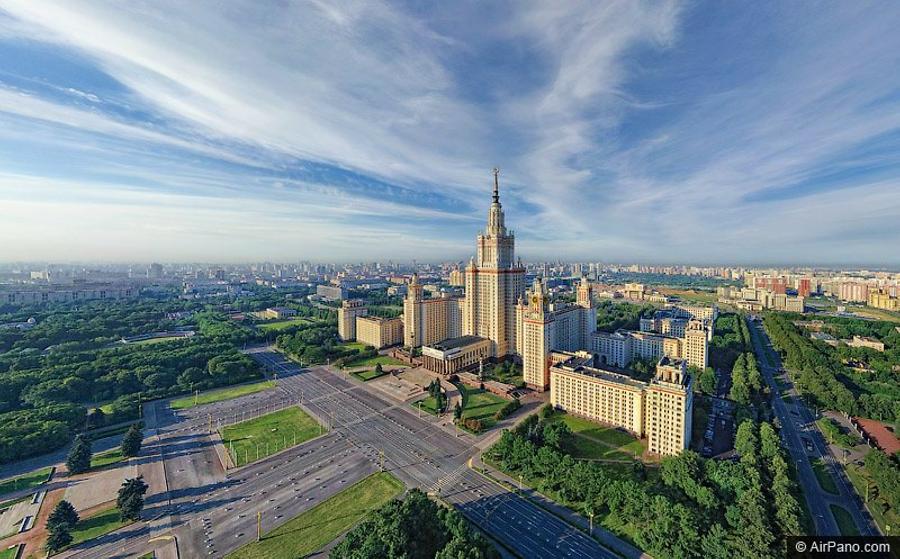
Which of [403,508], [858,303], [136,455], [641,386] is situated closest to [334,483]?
[403,508]

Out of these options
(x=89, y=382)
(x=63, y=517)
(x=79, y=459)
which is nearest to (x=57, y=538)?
(x=63, y=517)

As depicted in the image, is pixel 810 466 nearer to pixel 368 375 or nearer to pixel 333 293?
pixel 368 375

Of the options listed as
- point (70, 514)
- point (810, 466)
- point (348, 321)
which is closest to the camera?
point (70, 514)

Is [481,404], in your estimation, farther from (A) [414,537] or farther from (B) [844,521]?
(B) [844,521]

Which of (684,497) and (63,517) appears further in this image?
(684,497)

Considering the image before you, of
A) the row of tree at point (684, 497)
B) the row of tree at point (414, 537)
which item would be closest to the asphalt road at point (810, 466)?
the row of tree at point (684, 497)

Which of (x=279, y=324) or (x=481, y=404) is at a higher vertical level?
(x=279, y=324)

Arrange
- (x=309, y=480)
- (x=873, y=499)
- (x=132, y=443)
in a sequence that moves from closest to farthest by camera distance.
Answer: (x=873, y=499)
(x=309, y=480)
(x=132, y=443)

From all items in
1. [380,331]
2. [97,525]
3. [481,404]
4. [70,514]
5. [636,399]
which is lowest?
[97,525]

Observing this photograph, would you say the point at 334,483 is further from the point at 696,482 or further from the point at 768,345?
the point at 768,345
